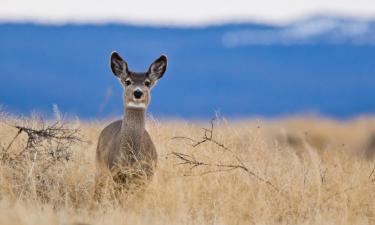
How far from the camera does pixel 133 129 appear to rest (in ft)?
34.7

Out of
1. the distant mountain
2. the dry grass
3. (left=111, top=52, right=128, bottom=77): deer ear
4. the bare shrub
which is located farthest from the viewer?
the distant mountain

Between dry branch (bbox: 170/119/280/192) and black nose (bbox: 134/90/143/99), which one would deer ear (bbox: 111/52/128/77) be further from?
dry branch (bbox: 170/119/280/192)

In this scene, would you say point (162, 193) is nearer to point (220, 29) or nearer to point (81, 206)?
point (81, 206)

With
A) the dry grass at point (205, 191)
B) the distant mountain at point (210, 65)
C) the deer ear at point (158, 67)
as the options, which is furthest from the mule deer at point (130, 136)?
the distant mountain at point (210, 65)

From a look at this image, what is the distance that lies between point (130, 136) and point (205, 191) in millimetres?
919

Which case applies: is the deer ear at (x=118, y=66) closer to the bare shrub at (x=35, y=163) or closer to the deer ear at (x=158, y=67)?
the deer ear at (x=158, y=67)

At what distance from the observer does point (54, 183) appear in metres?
10.2

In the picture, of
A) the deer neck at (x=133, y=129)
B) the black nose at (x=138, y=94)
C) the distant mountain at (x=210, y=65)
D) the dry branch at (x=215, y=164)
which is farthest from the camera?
the distant mountain at (x=210, y=65)

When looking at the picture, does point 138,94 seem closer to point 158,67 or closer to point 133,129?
point 133,129

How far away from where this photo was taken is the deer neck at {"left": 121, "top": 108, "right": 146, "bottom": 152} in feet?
34.3

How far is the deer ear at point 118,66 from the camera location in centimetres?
1091

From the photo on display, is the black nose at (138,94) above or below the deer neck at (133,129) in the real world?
above

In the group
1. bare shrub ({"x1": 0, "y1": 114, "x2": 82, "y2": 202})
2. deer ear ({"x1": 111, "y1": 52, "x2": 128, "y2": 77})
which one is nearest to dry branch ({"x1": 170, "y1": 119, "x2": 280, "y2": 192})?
deer ear ({"x1": 111, "y1": 52, "x2": 128, "y2": 77})

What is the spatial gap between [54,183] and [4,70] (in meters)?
64.5
